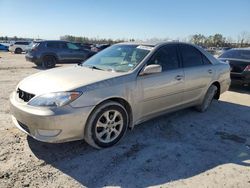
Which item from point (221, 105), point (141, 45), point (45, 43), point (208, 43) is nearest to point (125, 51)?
point (141, 45)

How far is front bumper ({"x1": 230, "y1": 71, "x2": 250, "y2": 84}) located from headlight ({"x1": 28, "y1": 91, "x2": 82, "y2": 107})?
6881 millimetres

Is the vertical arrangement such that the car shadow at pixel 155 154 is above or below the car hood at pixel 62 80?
below

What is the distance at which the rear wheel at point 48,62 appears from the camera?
14437 millimetres

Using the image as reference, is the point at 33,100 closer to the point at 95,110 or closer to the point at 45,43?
the point at 95,110

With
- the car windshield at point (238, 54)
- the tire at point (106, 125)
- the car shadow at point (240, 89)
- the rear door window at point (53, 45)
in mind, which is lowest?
the car shadow at point (240, 89)

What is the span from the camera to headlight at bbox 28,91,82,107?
11.2ft

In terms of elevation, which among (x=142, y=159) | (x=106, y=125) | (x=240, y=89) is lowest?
(x=142, y=159)

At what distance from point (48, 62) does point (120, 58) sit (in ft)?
35.4

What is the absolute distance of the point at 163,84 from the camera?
454 cm

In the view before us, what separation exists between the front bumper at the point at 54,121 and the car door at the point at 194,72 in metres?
2.36

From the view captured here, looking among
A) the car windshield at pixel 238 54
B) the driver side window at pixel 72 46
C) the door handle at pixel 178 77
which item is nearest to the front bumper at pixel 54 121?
the door handle at pixel 178 77

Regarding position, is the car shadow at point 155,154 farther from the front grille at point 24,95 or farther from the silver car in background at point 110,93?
the front grille at point 24,95

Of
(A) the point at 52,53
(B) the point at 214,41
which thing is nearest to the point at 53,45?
(A) the point at 52,53

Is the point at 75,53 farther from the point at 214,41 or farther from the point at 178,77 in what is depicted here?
the point at 214,41
